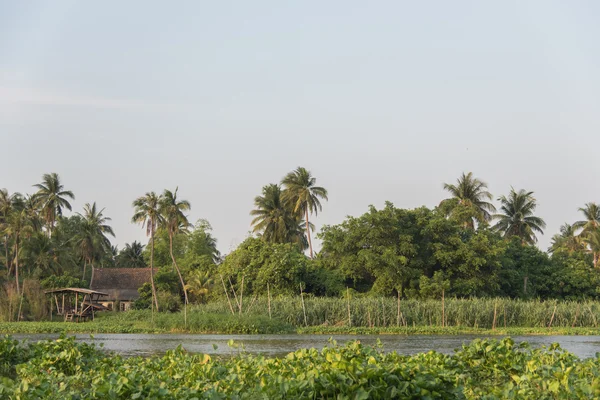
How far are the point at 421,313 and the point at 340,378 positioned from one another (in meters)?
28.8

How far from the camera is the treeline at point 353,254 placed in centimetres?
4109

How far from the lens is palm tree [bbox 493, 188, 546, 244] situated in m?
53.5

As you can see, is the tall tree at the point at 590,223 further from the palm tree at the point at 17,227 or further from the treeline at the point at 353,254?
the palm tree at the point at 17,227

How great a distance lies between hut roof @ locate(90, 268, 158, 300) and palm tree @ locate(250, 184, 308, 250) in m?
10.0

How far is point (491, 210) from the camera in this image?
51.8 m

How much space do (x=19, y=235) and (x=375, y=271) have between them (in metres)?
25.5

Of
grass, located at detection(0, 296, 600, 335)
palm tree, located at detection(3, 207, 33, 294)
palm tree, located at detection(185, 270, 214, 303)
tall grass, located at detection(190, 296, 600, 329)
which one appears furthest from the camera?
palm tree, located at detection(3, 207, 33, 294)

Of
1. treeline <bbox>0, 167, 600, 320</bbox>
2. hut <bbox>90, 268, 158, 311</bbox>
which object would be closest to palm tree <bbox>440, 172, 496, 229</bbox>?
treeline <bbox>0, 167, 600, 320</bbox>

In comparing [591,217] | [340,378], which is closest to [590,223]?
[591,217]

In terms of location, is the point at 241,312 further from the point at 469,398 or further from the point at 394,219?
the point at 469,398

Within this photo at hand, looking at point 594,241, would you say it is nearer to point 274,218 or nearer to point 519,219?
point 519,219

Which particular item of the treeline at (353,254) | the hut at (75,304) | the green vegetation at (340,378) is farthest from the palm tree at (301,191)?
the green vegetation at (340,378)

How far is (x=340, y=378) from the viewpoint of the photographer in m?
7.61

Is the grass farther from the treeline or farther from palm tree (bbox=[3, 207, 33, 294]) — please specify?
palm tree (bbox=[3, 207, 33, 294])
